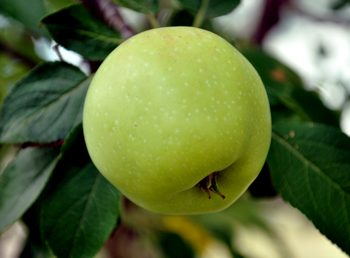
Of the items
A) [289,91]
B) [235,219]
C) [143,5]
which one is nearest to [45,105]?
[143,5]

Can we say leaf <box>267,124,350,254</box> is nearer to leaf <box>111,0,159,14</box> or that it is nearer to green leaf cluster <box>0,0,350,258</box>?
green leaf cluster <box>0,0,350,258</box>

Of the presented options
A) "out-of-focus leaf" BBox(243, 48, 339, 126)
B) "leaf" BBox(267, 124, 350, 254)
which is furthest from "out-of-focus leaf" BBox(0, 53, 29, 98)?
"leaf" BBox(267, 124, 350, 254)

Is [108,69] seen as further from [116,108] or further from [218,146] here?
[218,146]

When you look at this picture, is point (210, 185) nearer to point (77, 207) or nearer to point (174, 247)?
point (77, 207)

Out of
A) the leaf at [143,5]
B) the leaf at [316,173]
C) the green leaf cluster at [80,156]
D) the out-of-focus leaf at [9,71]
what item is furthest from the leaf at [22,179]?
the out-of-focus leaf at [9,71]

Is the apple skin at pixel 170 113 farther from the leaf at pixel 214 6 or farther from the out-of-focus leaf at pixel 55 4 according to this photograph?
the out-of-focus leaf at pixel 55 4
